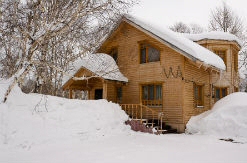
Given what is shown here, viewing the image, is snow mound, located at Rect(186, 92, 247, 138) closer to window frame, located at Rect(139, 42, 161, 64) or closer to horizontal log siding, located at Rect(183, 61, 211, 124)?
horizontal log siding, located at Rect(183, 61, 211, 124)

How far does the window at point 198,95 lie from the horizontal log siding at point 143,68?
226cm

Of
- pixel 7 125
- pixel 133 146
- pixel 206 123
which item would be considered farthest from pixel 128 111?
pixel 7 125

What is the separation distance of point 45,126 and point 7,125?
49.4 inches

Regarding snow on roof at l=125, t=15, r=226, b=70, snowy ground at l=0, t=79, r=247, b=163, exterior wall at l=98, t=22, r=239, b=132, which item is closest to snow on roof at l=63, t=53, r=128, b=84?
exterior wall at l=98, t=22, r=239, b=132

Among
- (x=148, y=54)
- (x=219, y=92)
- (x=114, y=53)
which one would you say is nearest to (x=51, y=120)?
(x=148, y=54)

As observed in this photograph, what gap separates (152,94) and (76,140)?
7.23 meters

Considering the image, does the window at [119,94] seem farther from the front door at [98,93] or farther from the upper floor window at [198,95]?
the upper floor window at [198,95]

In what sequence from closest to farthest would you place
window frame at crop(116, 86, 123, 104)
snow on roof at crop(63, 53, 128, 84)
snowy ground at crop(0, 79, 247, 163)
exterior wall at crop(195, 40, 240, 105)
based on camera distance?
snowy ground at crop(0, 79, 247, 163) → snow on roof at crop(63, 53, 128, 84) → window frame at crop(116, 86, 123, 104) → exterior wall at crop(195, 40, 240, 105)

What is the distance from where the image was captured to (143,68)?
50.5ft

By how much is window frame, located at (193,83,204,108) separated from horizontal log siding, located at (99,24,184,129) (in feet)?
6.88

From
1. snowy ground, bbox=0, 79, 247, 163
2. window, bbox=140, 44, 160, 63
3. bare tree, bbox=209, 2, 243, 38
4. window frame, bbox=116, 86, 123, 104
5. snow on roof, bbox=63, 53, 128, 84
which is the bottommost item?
snowy ground, bbox=0, 79, 247, 163

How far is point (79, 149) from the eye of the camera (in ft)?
24.8

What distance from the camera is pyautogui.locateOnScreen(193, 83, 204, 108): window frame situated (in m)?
15.3

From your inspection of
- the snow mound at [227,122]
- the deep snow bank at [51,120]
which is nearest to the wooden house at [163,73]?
the snow mound at [227,122]
